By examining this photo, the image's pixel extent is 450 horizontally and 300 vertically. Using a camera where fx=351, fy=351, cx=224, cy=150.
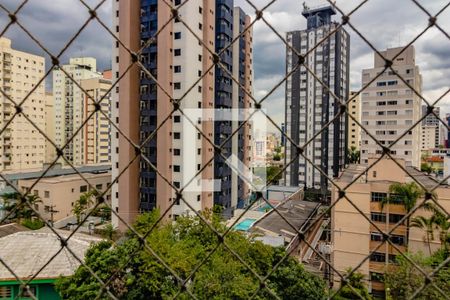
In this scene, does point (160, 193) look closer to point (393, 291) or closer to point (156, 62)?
point (156, 62)

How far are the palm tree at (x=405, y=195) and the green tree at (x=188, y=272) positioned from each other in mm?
1697

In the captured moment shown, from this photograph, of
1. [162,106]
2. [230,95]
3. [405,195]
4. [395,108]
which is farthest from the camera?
[395,108]

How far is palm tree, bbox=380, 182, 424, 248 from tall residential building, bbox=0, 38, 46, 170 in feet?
34.1

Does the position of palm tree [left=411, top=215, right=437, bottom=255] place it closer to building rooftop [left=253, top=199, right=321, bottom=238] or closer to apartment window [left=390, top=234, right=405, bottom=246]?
apartment window [left=390, top=234, right=405, bottom=246]

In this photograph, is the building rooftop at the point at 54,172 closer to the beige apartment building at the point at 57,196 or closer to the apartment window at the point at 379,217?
the beige apartment building at the point at 57,196

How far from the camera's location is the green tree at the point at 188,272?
277 cm

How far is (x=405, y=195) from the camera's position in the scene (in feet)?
14.2

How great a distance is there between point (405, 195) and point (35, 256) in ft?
13.9

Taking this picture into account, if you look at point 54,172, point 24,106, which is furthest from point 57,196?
point 24,106

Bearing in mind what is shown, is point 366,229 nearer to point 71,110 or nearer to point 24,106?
point 24,106

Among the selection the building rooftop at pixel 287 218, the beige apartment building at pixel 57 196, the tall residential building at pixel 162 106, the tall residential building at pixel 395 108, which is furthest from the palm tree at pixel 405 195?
the beige apartment building at pixel 57 196

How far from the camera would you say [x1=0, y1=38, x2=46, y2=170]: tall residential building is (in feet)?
36.7

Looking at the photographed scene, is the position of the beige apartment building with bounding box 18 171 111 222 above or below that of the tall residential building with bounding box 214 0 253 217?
below

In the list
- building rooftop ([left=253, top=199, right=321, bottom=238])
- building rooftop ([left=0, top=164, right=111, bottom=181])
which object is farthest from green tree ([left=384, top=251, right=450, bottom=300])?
building rooftop ([left=0, top=164, right=111, bottom=181])
